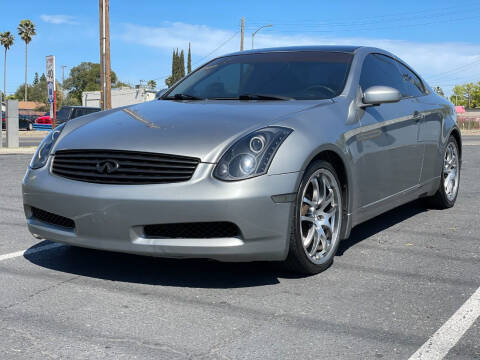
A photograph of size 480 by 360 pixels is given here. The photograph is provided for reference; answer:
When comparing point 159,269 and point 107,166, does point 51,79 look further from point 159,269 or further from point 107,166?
point 107,166

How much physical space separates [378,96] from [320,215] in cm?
107

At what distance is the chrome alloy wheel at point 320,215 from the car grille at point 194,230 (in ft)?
1.71

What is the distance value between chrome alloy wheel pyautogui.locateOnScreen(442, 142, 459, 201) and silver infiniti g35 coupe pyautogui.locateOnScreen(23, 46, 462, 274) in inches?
57.4

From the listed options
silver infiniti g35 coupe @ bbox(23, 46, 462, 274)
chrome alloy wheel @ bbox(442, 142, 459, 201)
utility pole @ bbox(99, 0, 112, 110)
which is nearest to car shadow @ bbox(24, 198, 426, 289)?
silver infiniti g35 coupe @ bbox(23, 46, 462, 274)

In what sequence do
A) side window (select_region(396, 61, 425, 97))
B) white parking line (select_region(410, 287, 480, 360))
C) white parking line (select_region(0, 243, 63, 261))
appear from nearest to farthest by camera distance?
white parking line (select_region(410, 287, 480, 360)) → white parking line (select_region(0, 243, 63, 261)) → side window (select_region(396, 61, 425, 97))

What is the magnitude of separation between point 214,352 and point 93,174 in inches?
57.5

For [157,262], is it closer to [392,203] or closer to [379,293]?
[379,293]

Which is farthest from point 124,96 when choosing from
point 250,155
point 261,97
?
point 250,155

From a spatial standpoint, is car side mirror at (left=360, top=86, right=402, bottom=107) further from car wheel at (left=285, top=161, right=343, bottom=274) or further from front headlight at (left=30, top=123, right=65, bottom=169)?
front headlight at (left=30, top=123, right=65, bottom=169)

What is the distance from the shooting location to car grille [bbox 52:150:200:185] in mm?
3531

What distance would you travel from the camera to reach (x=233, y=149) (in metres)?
3.59

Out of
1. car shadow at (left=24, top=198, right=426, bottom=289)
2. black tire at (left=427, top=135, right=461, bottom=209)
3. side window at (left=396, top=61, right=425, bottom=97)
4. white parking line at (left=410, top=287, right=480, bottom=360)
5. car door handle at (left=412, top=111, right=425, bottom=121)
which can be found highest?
side window at (left=396, top=61, right=425, bottom=97)

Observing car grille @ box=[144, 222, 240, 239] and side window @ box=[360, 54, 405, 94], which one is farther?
side window @ box=[360, 54, 405, 94]

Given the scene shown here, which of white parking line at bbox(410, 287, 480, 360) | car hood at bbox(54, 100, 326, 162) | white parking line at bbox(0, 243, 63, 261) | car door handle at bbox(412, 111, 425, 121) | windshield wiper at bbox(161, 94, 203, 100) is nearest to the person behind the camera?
white parking line at bbox(410, 287, 480, 360)
